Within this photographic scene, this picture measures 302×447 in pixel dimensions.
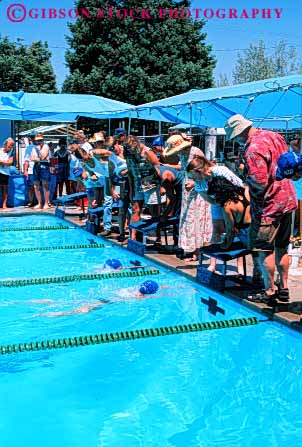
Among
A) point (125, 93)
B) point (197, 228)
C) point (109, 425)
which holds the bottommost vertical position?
point (109, 425)

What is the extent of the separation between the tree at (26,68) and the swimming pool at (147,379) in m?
A: 27.8

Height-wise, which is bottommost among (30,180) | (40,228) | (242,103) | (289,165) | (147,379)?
(147,379)

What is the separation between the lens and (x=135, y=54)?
87.1ft

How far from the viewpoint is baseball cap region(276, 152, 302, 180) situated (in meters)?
4.54

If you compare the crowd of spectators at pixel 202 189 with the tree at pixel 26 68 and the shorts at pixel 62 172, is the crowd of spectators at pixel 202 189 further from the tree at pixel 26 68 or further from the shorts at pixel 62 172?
the tree at pixel 26 68

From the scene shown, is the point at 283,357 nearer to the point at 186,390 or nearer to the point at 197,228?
the point at 186,390

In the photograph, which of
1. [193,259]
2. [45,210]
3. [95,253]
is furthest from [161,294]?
[45,210]

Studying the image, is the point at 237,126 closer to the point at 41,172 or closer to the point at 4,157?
the point at 41,172

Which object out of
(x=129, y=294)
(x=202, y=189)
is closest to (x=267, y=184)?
(x=202, y=189)

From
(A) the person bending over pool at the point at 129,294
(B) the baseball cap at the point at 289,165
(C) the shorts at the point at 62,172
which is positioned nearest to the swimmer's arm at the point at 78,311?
(A) the person bending over pool at the point at 129,294

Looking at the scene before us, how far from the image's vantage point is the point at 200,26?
27.9 meters

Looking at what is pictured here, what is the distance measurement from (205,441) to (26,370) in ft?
5.52

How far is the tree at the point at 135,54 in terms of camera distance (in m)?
26.5

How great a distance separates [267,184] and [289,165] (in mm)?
518
